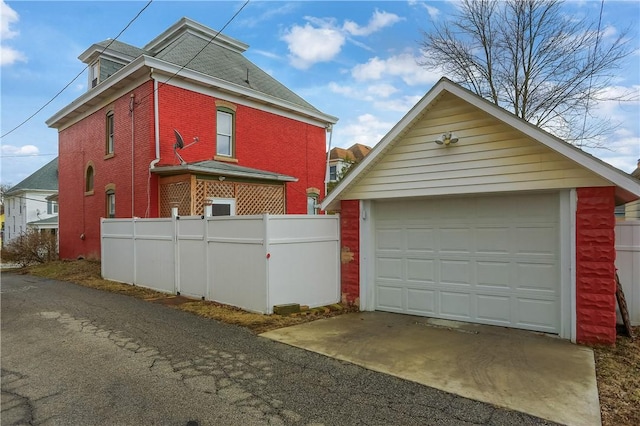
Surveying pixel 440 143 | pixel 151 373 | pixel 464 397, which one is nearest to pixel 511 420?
pixel 464 397

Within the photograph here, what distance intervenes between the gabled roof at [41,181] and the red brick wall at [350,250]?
36.9 meters

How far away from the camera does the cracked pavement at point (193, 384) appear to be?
349 cm

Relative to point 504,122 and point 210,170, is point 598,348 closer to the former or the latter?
point 504,122

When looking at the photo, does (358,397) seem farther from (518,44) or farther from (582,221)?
(518,44)

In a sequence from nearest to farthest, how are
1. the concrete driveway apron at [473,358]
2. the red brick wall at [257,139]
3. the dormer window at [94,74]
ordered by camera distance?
the concrete driveway apron at [473,358] → the red brick wall at [257,139] → the dormer window at [94,74]

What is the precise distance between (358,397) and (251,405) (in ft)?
3.55

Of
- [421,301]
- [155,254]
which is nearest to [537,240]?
[421,301]

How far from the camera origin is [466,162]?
658 centimetres

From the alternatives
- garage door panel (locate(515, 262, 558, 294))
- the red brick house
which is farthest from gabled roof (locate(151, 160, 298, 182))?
garage door panel (locate(515, 262, 558, 294))

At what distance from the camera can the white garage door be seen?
620 cm

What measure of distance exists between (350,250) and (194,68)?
1024 cm

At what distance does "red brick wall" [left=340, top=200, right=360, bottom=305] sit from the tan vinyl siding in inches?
23.4

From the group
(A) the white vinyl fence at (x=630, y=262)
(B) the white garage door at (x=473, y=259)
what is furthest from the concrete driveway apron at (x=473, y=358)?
(A) the white vinyl fence at (x=630, y=262)

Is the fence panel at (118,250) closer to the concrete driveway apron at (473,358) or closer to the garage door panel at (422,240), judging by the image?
the concrete driveway apron at (473,358)
